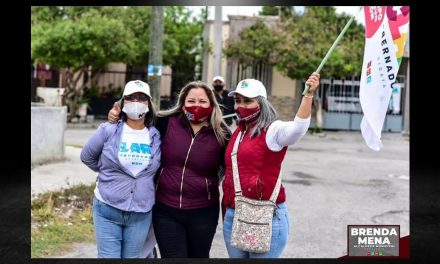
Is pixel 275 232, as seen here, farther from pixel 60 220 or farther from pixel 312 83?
pixel 60 220

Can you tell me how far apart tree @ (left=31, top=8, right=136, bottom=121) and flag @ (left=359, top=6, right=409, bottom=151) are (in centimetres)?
1091

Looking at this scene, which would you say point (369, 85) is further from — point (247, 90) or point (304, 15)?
point (304, 15)

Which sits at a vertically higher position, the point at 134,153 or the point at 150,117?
the point at 150,117

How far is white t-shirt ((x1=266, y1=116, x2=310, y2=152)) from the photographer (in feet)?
11.0

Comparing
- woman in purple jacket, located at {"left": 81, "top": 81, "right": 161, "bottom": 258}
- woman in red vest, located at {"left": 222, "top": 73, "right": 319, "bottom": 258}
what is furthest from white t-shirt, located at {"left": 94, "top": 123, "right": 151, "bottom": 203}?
woman in red vest, located at {"left": 222, "top": 73, "right": 319, "bottom": 258}

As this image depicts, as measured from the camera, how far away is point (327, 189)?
7.98 metres

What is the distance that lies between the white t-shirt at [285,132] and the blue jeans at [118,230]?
94 centimetres

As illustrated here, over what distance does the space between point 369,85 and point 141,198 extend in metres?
1.71

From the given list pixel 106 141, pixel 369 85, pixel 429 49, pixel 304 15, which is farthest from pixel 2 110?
pixel 304 15

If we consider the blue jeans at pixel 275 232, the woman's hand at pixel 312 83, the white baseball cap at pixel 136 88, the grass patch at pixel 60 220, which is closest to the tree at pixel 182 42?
the grass patch at pixel 60 220

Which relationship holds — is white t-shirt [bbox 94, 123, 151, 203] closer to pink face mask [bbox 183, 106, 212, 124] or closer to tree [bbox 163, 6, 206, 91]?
pink face mask [bbox 183, 106, 212, 124]

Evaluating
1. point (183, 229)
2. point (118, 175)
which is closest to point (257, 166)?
point (183, 229)

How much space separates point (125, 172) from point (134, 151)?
0.47ft
